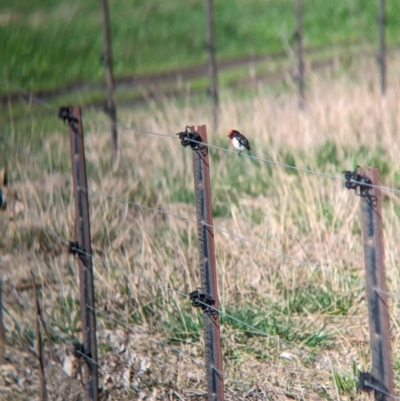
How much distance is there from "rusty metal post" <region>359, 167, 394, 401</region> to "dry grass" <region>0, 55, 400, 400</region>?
399mm

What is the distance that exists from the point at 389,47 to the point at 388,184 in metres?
11.7

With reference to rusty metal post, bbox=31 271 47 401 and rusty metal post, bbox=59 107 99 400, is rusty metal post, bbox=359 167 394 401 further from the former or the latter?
rusty metal post, bbox=31 271 47 401

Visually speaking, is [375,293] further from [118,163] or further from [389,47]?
[389,47]

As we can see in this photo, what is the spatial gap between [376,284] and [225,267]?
2392mm

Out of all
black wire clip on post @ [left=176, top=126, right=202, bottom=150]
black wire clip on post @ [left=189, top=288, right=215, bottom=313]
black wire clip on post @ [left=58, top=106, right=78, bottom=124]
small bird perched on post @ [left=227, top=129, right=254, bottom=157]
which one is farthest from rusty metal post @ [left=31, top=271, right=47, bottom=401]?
small bird perched on post @ [left=227, top=129, right=254, bottom=157]

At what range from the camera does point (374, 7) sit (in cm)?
2156

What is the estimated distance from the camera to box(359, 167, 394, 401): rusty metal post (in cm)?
256

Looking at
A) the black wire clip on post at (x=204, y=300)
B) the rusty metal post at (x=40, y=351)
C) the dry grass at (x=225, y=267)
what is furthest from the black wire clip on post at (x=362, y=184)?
the rusty metal post at (x=40, y=351)

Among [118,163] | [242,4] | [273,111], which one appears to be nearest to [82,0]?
[242,4]

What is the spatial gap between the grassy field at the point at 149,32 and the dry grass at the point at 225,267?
29.1 feet

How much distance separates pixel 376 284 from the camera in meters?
2.60

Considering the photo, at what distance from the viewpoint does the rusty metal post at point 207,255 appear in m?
3.16

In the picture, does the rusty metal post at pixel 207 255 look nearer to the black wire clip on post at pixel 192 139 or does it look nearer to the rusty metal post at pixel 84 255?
the black wire clip on post at pixel 192 139

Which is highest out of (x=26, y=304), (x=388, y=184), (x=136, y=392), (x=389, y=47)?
(x=389, y=47)
